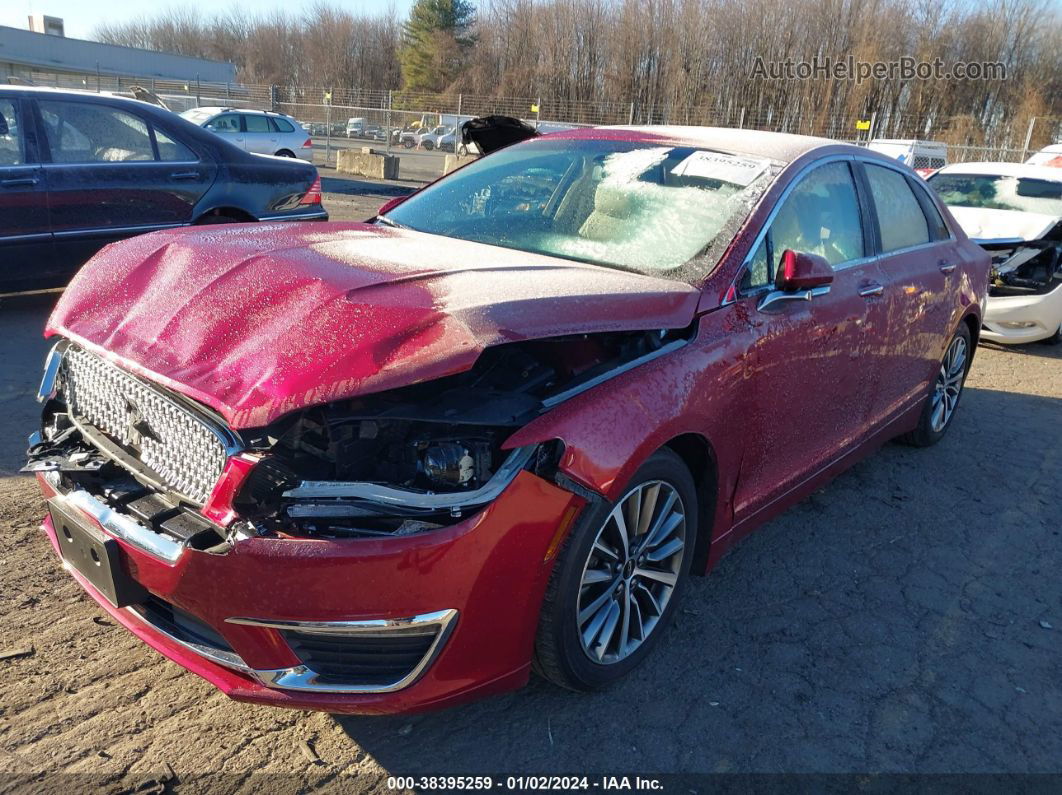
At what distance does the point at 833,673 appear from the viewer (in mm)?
2852

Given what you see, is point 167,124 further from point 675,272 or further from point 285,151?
point 285,151

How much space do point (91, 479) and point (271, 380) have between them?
2.79 ft

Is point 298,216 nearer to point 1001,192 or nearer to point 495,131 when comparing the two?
point 495,131

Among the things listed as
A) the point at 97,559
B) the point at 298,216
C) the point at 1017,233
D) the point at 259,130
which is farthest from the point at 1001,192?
the point at 259,130

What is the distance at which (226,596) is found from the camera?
6.66ft

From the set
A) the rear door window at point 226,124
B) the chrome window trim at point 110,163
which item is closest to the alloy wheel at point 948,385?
the chrome window trim at point 110,163

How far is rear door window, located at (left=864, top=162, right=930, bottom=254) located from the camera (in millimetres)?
3963

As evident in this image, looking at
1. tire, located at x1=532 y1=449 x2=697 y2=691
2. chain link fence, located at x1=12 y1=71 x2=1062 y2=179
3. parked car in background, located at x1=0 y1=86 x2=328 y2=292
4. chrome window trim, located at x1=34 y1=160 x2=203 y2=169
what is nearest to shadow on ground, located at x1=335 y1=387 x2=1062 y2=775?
tire, located at x1=532 y1=449 x2=697 y2=691

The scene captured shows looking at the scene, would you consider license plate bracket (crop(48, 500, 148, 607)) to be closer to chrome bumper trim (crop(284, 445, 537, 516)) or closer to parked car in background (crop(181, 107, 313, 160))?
chrome bumper trim (crop(284, 445, 537, 516))

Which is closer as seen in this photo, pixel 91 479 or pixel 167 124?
pixel 91 479

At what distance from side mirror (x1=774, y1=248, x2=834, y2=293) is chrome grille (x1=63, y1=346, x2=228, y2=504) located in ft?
6.72

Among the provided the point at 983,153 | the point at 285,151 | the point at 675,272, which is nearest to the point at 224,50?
the point at 285,151

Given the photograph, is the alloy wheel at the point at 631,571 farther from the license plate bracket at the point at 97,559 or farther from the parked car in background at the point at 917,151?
the parked car in background at the point at 917,151

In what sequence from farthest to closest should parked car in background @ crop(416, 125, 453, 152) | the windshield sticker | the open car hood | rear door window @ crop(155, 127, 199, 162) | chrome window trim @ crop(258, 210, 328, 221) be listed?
1. parked car in background @ crop(416, 125, 453, 152)
2. chrome window trim @ crop(258, 210, 328, 221)
3. rear door window @ crop(155, 127, 199, 162)
4. the open car hood
5. the windshield sticker
